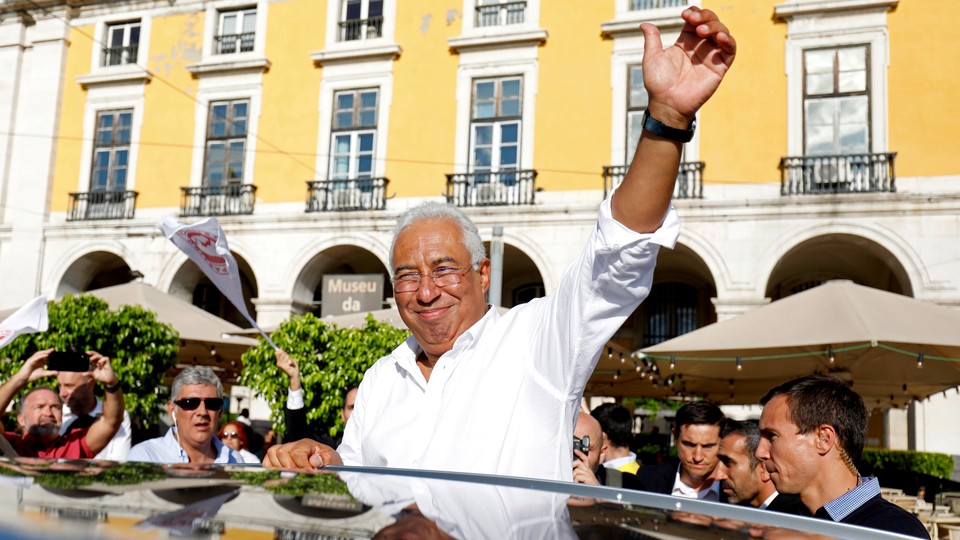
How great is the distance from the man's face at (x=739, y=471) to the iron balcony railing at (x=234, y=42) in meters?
17.4

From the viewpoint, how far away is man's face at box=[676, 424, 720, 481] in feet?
17.4

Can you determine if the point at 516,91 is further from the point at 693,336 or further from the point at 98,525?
the point at 98,525

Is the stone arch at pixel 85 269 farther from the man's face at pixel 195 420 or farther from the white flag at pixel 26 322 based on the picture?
the man's face at pixel 195 420

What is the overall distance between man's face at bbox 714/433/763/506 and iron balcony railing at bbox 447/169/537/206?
12.5 meters

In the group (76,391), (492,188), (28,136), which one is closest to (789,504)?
(76,391)

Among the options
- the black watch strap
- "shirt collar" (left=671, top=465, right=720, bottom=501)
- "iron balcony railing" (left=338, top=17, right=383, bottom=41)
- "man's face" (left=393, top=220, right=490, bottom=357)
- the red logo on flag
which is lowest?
"shirt collar" (left=671, top=465, right=720, bottom=501)

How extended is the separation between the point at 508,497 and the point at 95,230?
20458mm

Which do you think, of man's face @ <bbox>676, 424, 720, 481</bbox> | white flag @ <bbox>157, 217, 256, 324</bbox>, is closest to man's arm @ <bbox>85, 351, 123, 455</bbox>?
white flag @ <bbox>157, 217, 256, 324</bbox>

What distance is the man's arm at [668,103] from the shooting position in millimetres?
1716

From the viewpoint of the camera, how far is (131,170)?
65.4 feet

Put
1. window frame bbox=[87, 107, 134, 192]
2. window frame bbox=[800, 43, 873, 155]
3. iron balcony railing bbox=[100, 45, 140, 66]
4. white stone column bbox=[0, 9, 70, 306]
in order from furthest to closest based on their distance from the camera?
iron balcony railing bbox=[100, 45, 140, 66]
window frame bbox=[87, 107, 134, 192]
white stone column bbox=[0, 9, 70, 306]
window frame bbox=[800, 43, 873, 155]

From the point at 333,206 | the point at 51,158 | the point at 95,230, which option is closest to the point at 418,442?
the point at 333,206

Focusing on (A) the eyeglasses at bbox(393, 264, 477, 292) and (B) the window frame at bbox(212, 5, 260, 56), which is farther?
(B) the window frame at bbox(212, 5, 260, 56)

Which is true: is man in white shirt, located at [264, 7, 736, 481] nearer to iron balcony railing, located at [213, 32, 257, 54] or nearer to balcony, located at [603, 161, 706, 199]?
balcony, located at [603, 161, 706, 199]
